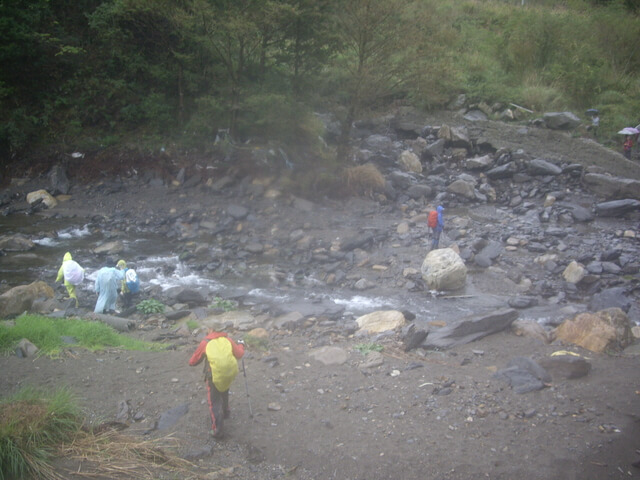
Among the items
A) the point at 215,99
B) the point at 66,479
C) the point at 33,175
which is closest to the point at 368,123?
the point at 215,99

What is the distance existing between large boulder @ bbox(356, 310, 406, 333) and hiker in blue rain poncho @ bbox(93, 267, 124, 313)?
500 centimetres

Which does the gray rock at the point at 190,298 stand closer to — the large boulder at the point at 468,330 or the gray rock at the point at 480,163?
the large boulder at the point at 468,330

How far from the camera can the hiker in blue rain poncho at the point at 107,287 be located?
32.5 ft

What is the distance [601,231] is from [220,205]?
477 inches

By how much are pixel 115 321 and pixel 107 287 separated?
1053mm

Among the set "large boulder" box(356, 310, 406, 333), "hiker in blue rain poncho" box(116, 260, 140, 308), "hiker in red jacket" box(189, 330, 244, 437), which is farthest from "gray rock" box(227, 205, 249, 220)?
"hiker in red jacket" box(189, 330, 244, 437)

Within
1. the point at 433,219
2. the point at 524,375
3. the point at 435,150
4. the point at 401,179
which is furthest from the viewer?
the point at 435,150

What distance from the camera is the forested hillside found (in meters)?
16.1

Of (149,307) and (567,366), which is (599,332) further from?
(149,307)

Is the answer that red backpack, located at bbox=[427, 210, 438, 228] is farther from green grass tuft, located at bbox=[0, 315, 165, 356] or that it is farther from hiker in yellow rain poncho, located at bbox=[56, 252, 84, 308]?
hiker in yellow rain poncho, located at bbox=[56, 252, 84, 308]

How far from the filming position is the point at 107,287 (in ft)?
32.7

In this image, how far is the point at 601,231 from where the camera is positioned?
47.1 ft

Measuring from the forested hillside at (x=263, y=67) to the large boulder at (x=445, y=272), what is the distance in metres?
7.69

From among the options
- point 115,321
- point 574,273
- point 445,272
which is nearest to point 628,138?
point 574,273
